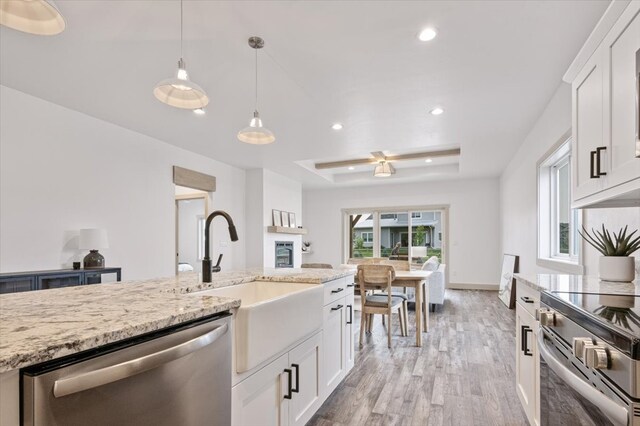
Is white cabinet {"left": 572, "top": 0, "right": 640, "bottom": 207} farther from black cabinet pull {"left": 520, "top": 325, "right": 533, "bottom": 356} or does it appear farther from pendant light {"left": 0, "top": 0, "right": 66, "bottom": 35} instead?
pendant light {"left": 0, "top": 0, "right": 66, "bottom": 35}

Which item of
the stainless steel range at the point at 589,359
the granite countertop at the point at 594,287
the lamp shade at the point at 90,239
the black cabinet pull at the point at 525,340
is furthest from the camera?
the lamp shade at the point at 90,239

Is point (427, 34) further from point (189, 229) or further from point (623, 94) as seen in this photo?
point (189, 229)

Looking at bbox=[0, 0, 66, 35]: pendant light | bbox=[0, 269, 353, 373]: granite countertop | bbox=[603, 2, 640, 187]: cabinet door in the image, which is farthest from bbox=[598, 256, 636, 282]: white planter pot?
bbox=[0, 0, 66, 35]: pendant light

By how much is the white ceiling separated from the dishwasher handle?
198 cm

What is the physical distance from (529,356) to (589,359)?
44.6 inches

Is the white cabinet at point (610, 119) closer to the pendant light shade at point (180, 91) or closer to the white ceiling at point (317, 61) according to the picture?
the white ceiling at point (317, 61)

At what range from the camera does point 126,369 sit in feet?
2.74

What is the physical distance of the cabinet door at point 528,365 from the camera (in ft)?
5.71

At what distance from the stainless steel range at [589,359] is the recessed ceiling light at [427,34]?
1811mm

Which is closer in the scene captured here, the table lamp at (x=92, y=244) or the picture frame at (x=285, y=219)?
the table lamp at (x=92, y=244)

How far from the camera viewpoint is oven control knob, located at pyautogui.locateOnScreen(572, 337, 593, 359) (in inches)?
38.0

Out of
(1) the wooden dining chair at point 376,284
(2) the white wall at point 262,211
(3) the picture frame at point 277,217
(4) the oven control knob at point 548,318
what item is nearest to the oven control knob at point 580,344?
(4) the oven control knob at point 548,318

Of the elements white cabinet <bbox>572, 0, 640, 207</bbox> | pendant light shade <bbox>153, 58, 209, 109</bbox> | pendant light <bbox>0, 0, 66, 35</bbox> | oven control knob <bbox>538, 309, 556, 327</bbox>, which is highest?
pendant light <bbox>0, 0, 66, 35</bbox>

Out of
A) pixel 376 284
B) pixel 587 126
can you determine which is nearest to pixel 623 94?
pixel 587 126
